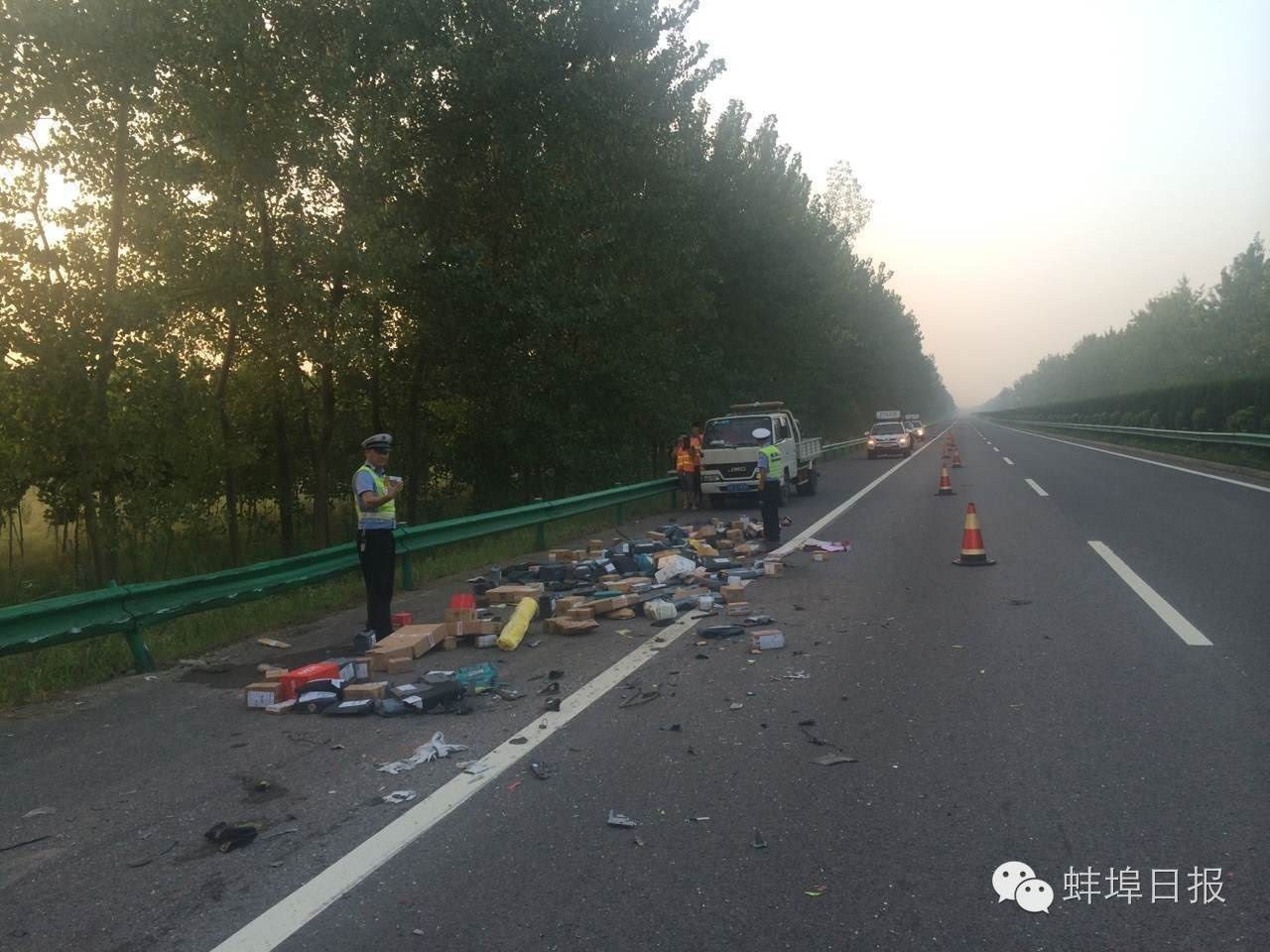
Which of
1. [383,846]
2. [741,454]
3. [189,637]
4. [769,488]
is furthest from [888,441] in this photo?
[383,846]

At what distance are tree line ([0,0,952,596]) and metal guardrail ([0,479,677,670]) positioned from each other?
5.81m

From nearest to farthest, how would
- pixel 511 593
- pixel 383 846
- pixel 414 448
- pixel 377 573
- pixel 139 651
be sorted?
A: pixel 383 846
pixel 139 651
pixel 377 573
pixel 511 593
pixel 414 448

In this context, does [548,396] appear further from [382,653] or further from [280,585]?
[382,653]

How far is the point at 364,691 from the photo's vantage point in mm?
6434

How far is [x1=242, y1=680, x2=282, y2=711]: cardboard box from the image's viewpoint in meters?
6.54

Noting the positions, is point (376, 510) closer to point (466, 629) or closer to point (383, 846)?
point (466, 629)

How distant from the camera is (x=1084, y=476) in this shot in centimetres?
2555

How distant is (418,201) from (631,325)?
5.72 metres

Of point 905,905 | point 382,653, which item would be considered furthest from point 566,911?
point 382,653

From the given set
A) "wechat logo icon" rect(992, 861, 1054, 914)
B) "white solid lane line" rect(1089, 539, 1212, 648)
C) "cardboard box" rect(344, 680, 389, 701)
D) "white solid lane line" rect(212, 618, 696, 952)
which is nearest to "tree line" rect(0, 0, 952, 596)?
"cardboard box" rect(344, 680, 389, 701)

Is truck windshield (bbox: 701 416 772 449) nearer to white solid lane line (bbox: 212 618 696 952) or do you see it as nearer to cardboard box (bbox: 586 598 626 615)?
cardboard box (bbox: 586 598 626 615)

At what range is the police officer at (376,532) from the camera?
832 cm

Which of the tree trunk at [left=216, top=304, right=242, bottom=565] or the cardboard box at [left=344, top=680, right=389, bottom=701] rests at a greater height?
the tree trunk at [left=216, top=304, right=242, bottom=565]

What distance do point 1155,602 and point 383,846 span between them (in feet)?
25.0
